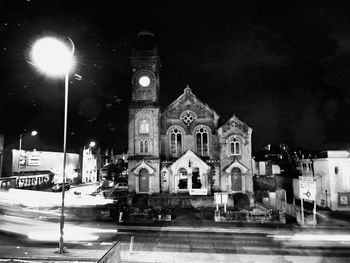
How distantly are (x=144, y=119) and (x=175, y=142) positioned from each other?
5662 mm

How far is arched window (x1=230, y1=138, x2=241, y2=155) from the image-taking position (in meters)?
36.4

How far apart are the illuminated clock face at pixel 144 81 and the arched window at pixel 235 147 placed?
1482 cm

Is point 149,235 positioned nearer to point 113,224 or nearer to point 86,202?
point 113,224

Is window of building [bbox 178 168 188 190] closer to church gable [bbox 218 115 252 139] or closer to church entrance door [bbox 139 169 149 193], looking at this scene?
church entrance door [bbox 139 169 149 193]

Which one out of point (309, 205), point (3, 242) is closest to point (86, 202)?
point (3, 242)

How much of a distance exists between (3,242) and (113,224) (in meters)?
8.77

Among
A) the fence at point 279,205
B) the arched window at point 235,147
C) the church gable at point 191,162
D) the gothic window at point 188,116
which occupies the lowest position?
the fence at point 279,205

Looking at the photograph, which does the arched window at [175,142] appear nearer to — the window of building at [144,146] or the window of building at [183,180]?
the window of building at [183,180]

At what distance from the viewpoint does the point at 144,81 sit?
3753cm

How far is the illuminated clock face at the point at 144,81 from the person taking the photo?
123 ft

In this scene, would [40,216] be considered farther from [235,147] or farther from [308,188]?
[308,188]

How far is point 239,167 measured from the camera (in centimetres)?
3541

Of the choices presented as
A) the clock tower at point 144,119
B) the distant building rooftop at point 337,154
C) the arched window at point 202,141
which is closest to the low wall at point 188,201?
the clock tower at point 144,119

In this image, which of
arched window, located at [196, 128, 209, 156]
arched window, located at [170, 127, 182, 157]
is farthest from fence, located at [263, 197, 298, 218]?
arched window, located at [170, 127, 182, 157]
